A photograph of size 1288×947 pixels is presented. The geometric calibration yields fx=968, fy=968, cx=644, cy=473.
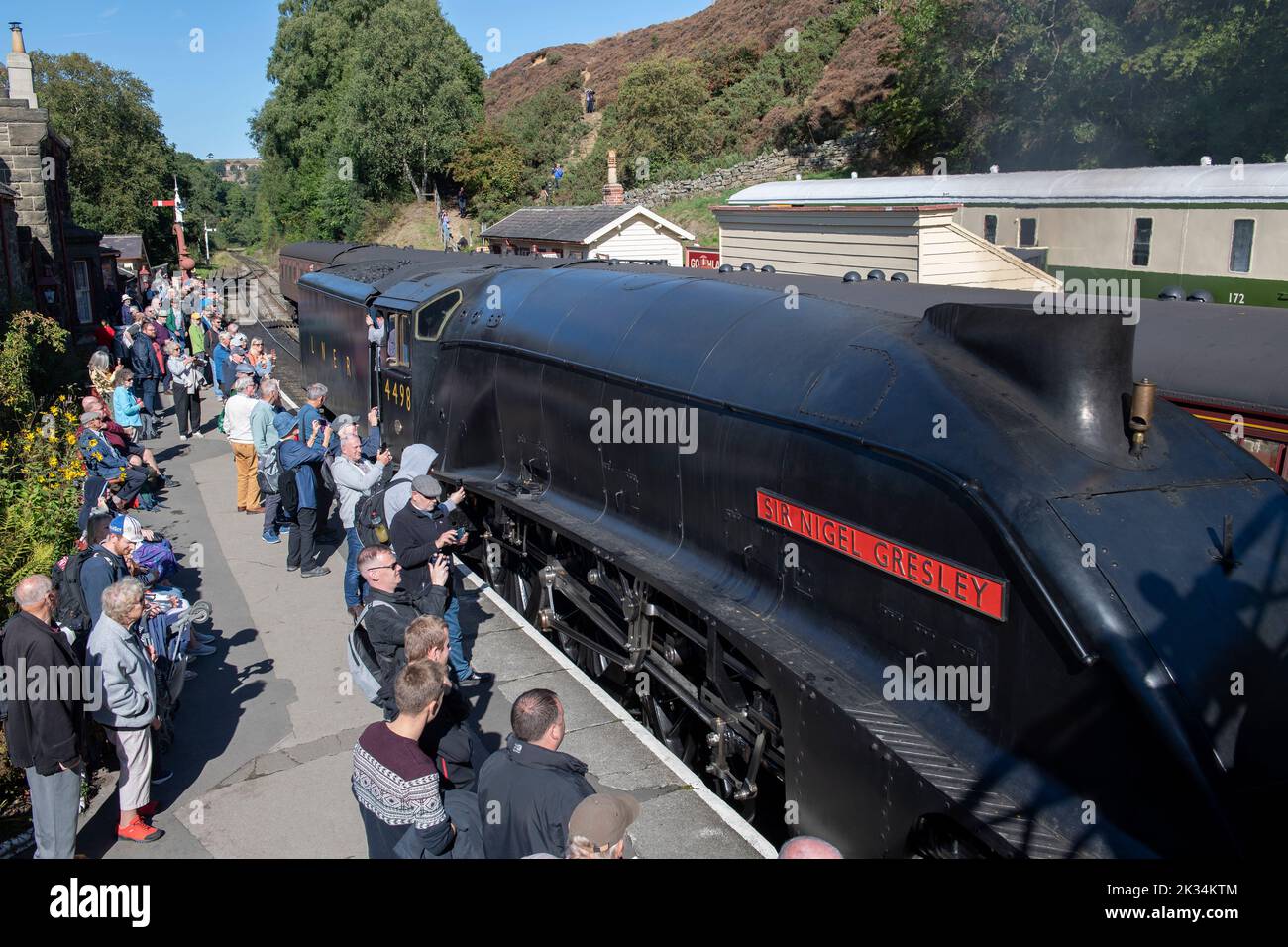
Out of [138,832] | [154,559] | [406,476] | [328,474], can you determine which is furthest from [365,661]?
[328,474]

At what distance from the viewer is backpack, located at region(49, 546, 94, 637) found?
6.46 meters

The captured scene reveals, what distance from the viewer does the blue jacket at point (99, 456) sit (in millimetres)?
9430

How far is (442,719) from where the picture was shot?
4949 mm

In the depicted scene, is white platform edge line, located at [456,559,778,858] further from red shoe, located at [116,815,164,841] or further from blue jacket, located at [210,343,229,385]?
A: blue jacket, located at [210,343,229,385]

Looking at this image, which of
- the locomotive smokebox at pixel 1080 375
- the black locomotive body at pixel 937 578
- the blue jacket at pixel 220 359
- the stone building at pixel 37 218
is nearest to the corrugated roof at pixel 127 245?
the stone building at pixel 37 218

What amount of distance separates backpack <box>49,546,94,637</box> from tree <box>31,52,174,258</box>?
47929 millimetres

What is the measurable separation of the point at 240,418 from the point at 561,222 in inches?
644

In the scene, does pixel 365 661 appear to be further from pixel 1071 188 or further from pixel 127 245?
pixel 127 245

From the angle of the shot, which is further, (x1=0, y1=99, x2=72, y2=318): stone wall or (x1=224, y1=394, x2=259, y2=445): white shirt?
(x1=0, y1=99, x2=72, y2=318): stone wall

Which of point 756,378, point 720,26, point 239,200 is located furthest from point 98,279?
point 239,200

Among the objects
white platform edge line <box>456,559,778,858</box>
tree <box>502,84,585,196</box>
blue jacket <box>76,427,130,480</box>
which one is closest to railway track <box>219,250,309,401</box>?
blue jacket <box>76,427,130,480</box>

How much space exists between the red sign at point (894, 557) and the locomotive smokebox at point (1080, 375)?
82 centimetres

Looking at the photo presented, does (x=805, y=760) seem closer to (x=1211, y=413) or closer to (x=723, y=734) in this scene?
(x=723, y=734)

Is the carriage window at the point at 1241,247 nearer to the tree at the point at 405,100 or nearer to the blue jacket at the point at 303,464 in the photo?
the blue jacket at the point at 303,464
